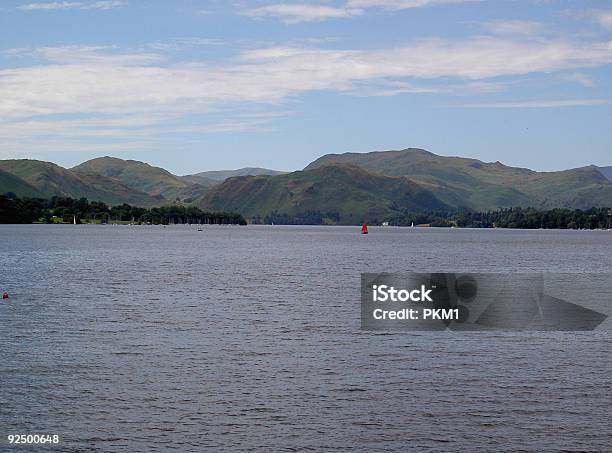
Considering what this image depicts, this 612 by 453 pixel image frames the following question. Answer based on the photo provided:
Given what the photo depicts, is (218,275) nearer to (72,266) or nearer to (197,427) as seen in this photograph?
(72,266)

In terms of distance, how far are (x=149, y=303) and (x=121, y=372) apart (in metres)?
39.3

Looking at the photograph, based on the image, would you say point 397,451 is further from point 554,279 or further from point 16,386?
point 554,279

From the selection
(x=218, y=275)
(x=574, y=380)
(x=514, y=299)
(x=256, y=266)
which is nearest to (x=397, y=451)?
(x=574, y=380)

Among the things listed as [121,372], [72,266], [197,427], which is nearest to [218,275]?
[72,266]

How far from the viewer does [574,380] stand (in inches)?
1847

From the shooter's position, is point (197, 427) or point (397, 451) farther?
point (197, 427)

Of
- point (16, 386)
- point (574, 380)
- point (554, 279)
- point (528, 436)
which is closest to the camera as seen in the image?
point (528, 436)

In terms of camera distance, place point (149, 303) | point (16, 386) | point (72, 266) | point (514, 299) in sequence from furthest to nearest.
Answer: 1. point (72, 266)
2. point (514, 299)
3. point (149, 303)
4. point (16, 386)

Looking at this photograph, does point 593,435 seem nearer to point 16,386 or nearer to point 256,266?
point 16,386

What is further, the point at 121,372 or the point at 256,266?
the point at 256,266

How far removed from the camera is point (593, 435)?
35812mm

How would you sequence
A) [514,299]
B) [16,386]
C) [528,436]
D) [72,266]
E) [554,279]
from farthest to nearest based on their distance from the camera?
[72,266] → [554,279] → [514,299] → [16,386] → [528,436]

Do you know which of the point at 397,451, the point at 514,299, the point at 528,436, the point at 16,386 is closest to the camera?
the point at 397,451

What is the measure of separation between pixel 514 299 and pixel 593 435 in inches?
2363
